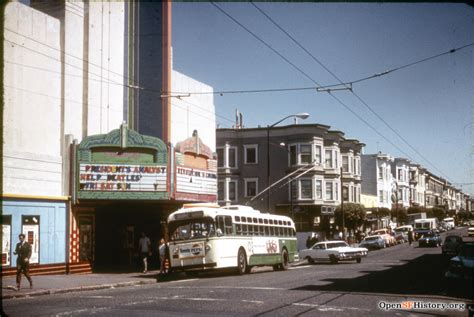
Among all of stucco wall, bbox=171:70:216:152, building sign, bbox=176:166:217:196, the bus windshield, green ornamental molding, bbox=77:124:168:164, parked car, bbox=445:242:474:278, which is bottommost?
parked car, bbox=445:242:474:278

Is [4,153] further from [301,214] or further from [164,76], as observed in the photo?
[301,214]

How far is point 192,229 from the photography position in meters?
24.0

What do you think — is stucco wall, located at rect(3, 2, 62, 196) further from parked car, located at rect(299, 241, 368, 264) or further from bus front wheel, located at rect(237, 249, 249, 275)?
parked car, located at rect(299, 241, 368, 264)

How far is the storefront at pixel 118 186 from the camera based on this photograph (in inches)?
1014

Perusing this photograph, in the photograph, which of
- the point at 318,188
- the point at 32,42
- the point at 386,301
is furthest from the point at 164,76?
the point at 318,188

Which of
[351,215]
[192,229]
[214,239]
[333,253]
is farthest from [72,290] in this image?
[351,215]

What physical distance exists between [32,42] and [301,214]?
35.3 meters

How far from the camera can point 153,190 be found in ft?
86.8

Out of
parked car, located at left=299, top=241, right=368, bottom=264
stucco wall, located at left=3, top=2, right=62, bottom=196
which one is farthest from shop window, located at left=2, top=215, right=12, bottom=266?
parked car, located at left=299, top=241, right=368, bottom=264

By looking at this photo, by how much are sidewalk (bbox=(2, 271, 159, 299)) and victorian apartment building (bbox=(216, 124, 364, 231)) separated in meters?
29.8

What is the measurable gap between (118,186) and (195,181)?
14.7ft

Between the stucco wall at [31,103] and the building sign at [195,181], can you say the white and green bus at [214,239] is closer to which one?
the building sign at [195,181]

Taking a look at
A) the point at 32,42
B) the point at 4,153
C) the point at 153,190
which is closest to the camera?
the point at 4,153

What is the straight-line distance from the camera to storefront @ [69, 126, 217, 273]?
1014 inches
